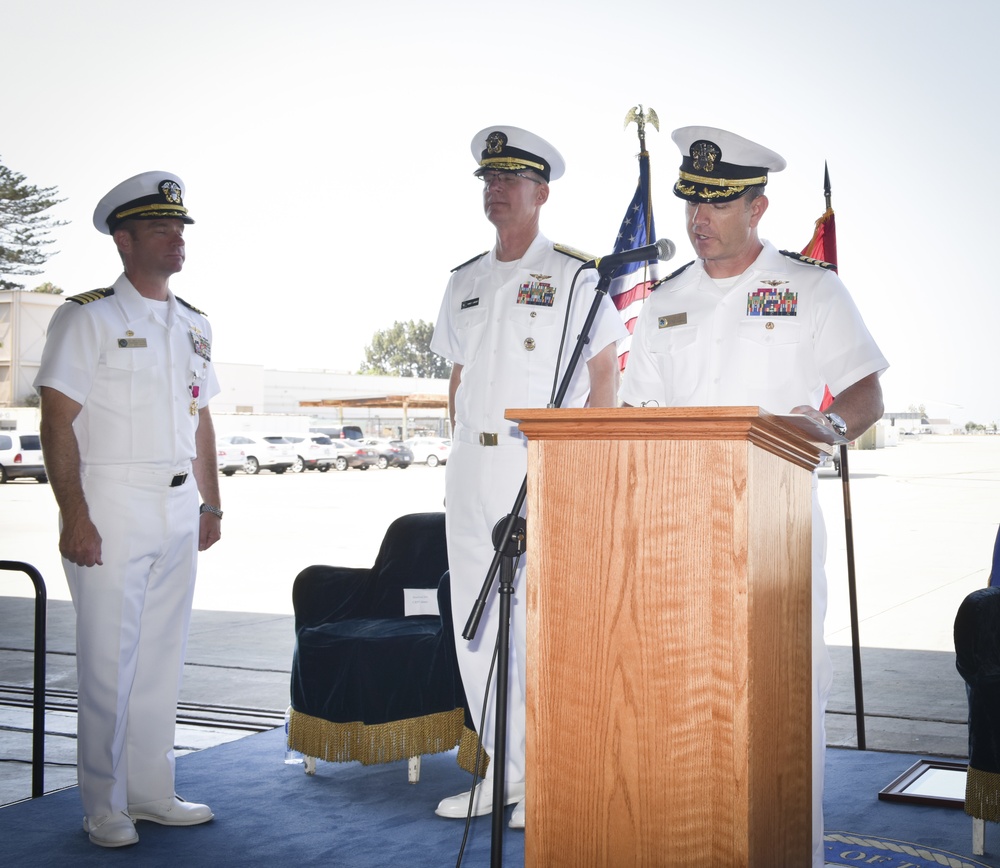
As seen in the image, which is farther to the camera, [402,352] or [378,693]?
[402,352]

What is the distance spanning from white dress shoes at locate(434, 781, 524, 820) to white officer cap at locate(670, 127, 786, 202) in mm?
1680

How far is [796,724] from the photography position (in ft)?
5.70

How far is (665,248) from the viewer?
6.57 feet

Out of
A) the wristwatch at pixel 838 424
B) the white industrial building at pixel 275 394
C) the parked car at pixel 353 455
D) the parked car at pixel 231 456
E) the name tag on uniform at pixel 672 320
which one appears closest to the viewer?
the wristwatch at pixel 838 424

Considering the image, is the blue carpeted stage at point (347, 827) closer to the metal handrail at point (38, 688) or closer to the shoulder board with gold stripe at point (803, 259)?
the metal handrail at point (38, 688)

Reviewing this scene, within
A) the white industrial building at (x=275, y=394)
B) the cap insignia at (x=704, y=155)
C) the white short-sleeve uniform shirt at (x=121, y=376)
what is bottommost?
the white short-sleeve uniform shirt at (x=121, y=376)

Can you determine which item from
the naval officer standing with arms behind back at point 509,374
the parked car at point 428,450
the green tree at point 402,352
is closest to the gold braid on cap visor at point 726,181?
the naval officer standing with arms behind back at point 509,374

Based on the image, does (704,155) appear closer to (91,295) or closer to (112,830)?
(91,295)

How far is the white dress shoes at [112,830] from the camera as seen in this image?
2.82 metres

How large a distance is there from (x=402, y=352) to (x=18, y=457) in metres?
43.0

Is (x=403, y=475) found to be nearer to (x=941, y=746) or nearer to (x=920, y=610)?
(x=920, y=610)

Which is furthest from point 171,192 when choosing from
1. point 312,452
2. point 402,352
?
point 402,352

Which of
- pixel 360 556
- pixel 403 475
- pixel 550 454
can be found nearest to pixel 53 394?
pixel 550 454

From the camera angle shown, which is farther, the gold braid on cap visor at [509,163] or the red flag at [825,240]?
the red flag at [825,240]
